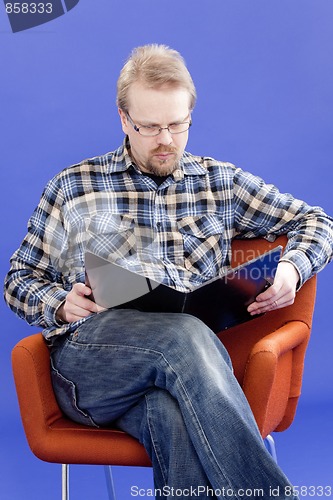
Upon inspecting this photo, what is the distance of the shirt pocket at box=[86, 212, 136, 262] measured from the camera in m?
2.49

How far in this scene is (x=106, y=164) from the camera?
8.36ft

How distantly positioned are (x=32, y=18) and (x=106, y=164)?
101cm

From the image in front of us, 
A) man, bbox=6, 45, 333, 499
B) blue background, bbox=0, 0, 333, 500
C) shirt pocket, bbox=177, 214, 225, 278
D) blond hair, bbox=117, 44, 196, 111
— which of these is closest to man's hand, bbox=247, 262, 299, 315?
man, bbox=6, 45, 333, 499

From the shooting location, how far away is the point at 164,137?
2434 millimetres

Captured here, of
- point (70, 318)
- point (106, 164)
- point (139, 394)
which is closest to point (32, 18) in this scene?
point (106, 164)

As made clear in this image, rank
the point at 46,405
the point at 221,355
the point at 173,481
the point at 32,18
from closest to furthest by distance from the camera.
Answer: the point at 173,481
the point at 221,355
the point at 46,405
the point at 32,18

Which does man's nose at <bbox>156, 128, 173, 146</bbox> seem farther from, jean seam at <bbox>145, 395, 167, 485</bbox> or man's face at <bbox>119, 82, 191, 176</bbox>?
jean seam at <bbox>145, 395, 167, 485</bbox>

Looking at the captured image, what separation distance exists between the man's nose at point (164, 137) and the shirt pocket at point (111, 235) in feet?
0.72

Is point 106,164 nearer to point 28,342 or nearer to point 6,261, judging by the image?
point 28,342

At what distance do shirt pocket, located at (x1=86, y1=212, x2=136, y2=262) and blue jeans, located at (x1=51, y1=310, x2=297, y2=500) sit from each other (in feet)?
0.97

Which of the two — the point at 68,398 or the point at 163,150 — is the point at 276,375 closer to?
the point at 68,398

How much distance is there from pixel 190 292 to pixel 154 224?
467mm

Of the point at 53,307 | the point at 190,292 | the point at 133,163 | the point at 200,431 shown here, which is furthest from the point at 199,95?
the point at 200,431

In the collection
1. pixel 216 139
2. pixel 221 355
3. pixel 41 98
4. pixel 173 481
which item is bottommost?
pixel 173 481
